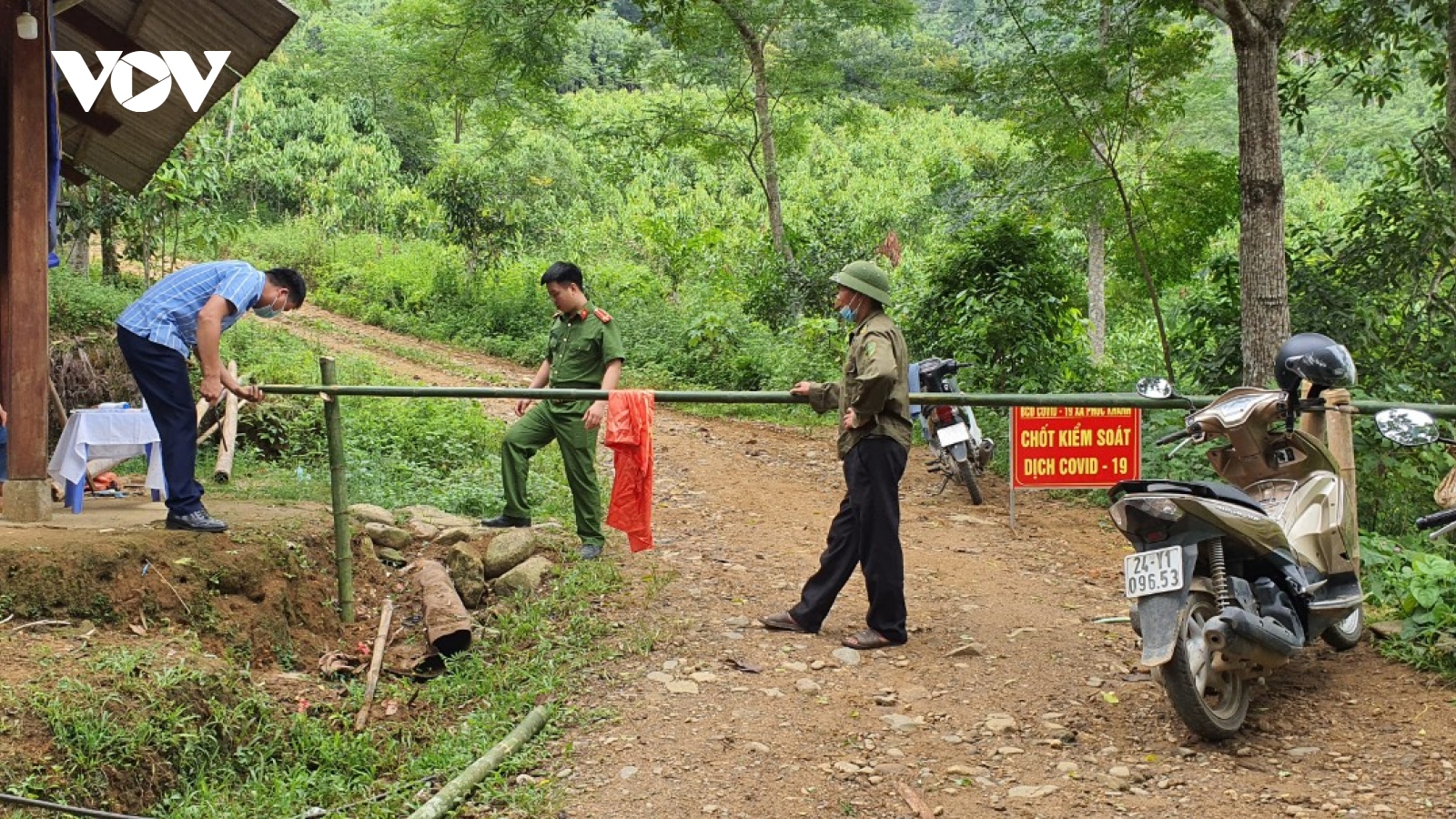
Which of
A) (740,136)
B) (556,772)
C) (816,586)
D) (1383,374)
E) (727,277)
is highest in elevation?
(740,136)

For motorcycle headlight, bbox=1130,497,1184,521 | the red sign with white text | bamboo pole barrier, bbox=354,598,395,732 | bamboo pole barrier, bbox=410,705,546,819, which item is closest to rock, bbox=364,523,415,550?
bamboo pole barrier, bbox=354,598,395,732

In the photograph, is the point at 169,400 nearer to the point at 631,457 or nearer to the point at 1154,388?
the point at 631,457

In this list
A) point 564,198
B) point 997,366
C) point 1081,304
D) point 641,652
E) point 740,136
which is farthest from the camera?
point 564,198

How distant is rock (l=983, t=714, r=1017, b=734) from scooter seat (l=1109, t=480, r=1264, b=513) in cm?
101

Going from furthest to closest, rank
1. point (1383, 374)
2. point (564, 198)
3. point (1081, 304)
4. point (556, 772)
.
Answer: point (564, 198)
point (1081, 304)
point (1383, 374)
point (556, 772)

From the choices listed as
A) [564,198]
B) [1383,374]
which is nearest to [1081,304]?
[1383,374]

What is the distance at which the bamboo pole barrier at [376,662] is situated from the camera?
5297 millimetres

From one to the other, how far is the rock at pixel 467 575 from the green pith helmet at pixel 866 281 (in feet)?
9.04

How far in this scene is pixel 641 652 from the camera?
220 inches

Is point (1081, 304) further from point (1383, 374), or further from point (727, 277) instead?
point (727, 277)

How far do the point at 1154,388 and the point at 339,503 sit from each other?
13.1ft

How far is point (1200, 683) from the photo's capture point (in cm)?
431

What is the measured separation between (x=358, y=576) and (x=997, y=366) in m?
5.94

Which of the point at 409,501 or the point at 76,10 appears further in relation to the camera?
the point at 409,501
